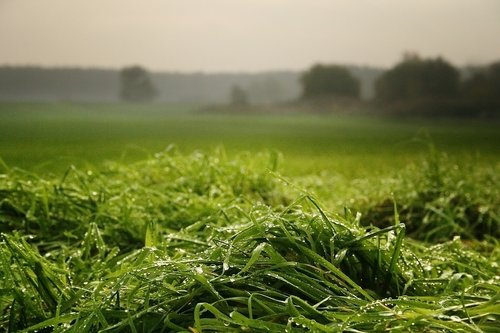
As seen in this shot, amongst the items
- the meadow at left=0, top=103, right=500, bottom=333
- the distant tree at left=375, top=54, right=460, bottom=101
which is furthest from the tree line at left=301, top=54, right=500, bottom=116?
the meadow at left=0, top=103, right=500, bottom=333

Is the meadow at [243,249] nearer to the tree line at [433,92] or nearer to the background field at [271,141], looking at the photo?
the background field at [271,141]

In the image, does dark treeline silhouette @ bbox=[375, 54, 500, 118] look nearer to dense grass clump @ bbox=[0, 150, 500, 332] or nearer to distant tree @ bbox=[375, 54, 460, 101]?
distant tree @ bbox=[375, 54, 460, 101]

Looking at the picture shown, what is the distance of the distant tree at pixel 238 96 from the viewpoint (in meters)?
14.3

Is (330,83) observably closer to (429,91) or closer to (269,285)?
(429,91)

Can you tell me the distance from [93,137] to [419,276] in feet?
23.1

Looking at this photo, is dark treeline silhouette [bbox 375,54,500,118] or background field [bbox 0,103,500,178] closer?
background field [bbox 0,103,500,178]

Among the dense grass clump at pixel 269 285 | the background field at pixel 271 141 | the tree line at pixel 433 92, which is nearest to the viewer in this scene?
the dense grass clump at pixel 269 285

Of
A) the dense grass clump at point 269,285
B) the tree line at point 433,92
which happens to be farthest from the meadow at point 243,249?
the tree line at point 433,92

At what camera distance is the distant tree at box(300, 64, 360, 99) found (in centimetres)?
1308

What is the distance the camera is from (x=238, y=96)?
1442cm

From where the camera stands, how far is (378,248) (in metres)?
1.43

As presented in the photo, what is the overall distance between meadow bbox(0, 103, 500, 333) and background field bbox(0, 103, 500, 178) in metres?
0.23

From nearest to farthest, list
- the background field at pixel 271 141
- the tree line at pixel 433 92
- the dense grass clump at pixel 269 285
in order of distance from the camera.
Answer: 1. the dense grass clump at pixel 269 285
2. the background field at pixel 271 141
3. the tree line at pixel 433 92

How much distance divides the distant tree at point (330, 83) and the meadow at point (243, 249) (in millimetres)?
8534
